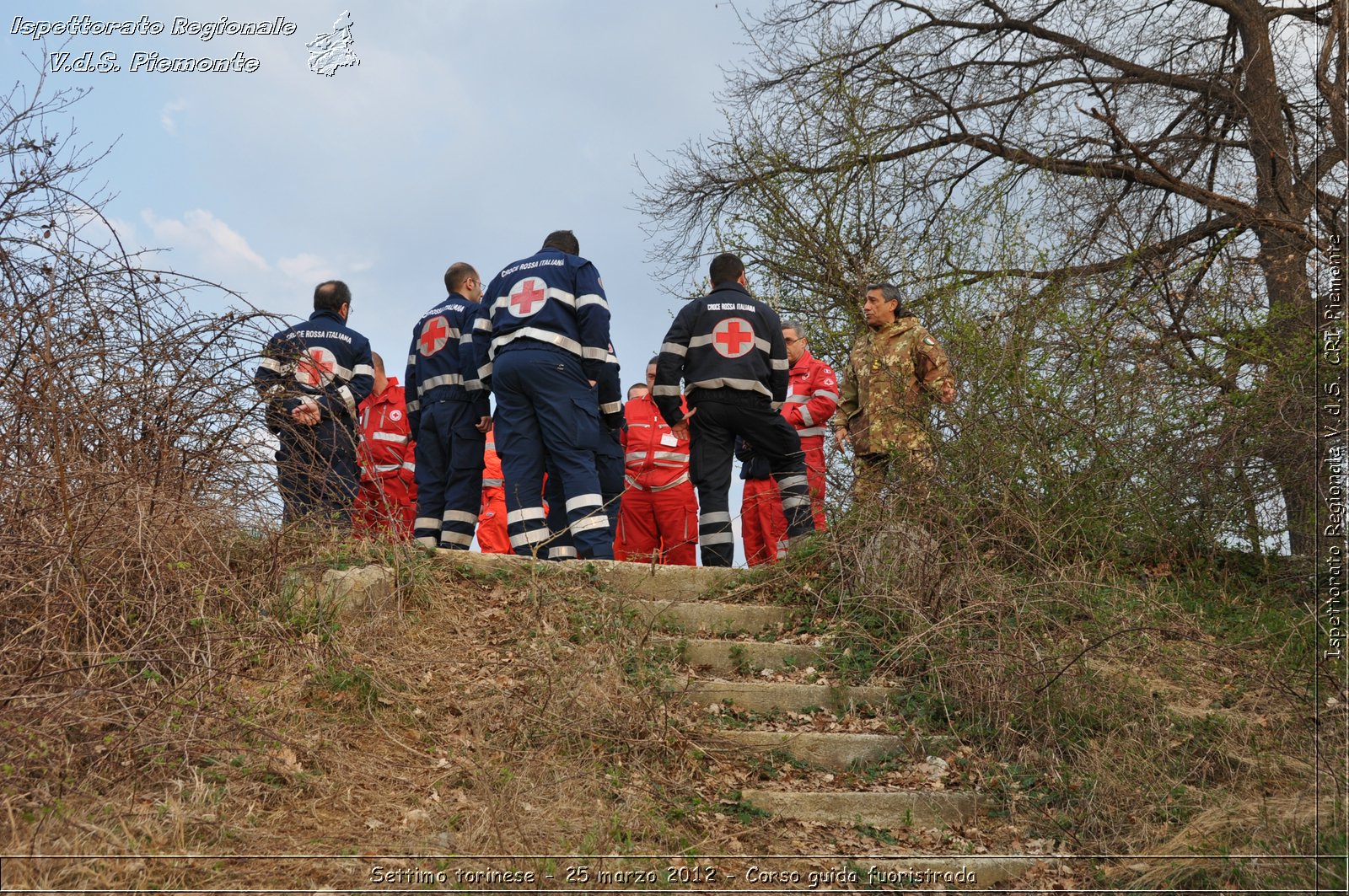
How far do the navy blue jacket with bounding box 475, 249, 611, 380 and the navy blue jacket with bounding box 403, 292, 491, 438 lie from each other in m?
0.51

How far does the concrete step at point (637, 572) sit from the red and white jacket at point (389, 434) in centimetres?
374

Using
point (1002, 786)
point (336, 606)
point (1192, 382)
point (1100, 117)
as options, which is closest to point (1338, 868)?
point (1002, 786)

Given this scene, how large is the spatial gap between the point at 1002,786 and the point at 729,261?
5.14 metres

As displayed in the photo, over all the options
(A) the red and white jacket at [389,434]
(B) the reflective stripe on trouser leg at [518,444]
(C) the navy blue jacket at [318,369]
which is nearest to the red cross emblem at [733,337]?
(B) the reflective stripe on trouser leg at [518,444]

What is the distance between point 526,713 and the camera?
5.27 meters

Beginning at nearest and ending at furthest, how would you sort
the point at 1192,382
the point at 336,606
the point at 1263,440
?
1. the point at 336,606
2. the point at 1263,440
3. the point at 1192,382

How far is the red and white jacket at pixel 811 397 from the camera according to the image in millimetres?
10336

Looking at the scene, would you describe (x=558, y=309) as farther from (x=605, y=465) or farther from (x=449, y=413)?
(x=605, y=465)

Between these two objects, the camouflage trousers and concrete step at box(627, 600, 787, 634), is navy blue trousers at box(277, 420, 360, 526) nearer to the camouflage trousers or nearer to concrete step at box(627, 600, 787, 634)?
concrete step at box(627, 600, 787, 634)

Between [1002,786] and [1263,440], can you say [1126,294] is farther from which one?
[1002,786]

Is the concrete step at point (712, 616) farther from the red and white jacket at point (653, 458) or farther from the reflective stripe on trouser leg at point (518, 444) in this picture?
the red and white jacket at point (653, 458)

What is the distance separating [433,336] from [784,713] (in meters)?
4.76

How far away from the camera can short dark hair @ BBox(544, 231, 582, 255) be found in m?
8.30

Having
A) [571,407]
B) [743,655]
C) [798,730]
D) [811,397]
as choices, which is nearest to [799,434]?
[811,397]
